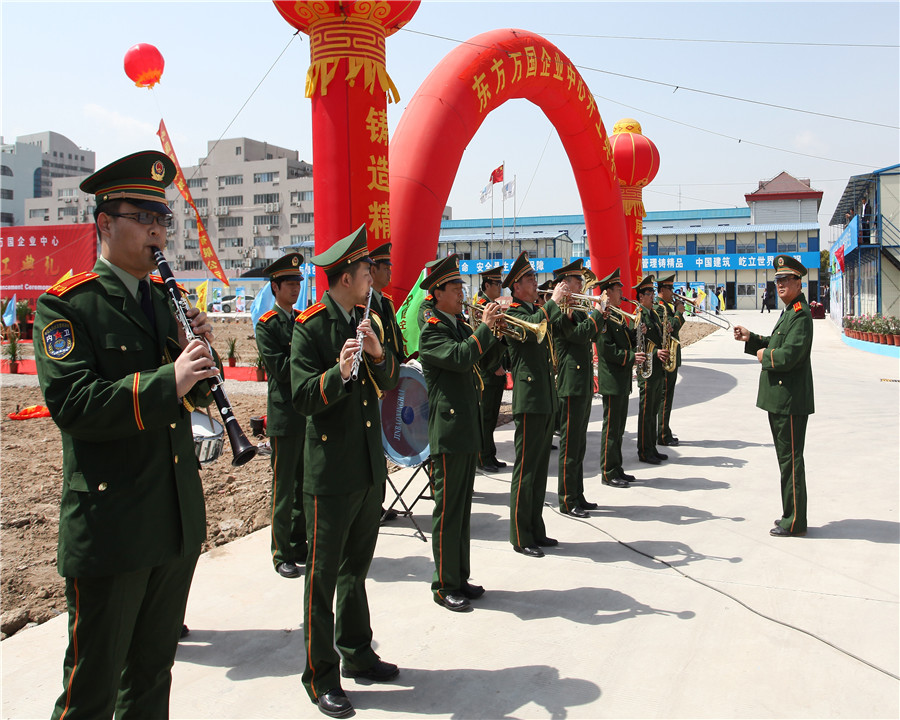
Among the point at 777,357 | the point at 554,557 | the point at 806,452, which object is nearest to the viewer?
the point at 554,557

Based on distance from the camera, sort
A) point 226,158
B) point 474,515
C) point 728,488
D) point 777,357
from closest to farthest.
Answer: point 777,357, point 474,515, point 728,488, point 226,158

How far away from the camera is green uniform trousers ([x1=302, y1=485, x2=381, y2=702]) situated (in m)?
3.30

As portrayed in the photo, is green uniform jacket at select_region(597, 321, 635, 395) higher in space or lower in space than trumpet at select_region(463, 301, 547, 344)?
lower

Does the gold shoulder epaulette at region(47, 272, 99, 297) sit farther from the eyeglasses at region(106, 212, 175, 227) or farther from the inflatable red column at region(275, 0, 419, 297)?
the inflatable red column at region(275, 0, 419, 297)

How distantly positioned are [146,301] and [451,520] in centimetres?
254

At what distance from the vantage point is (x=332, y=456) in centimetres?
335

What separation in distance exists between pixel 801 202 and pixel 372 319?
6871 centimetres

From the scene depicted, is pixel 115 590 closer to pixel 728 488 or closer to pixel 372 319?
pixel 372 319

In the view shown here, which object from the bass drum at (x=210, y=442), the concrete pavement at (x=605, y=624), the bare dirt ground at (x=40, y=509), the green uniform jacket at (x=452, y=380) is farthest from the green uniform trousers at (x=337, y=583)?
the bare dirt ground at (x=40, y=509)

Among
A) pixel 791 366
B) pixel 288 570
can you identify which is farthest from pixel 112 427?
pixel 791 366

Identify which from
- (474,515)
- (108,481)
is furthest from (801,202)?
(108,481)

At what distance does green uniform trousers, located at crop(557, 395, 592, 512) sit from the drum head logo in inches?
186

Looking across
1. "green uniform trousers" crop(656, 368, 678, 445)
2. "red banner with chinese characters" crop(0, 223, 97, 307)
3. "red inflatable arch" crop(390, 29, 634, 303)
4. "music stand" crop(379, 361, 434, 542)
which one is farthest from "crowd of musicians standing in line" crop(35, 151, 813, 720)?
"red banner with chinese characters" crop(0, 223, 97, 307)

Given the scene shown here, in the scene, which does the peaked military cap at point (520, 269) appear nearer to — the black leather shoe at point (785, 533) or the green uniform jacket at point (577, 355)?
the green uniform jacket at point (577, 355)
